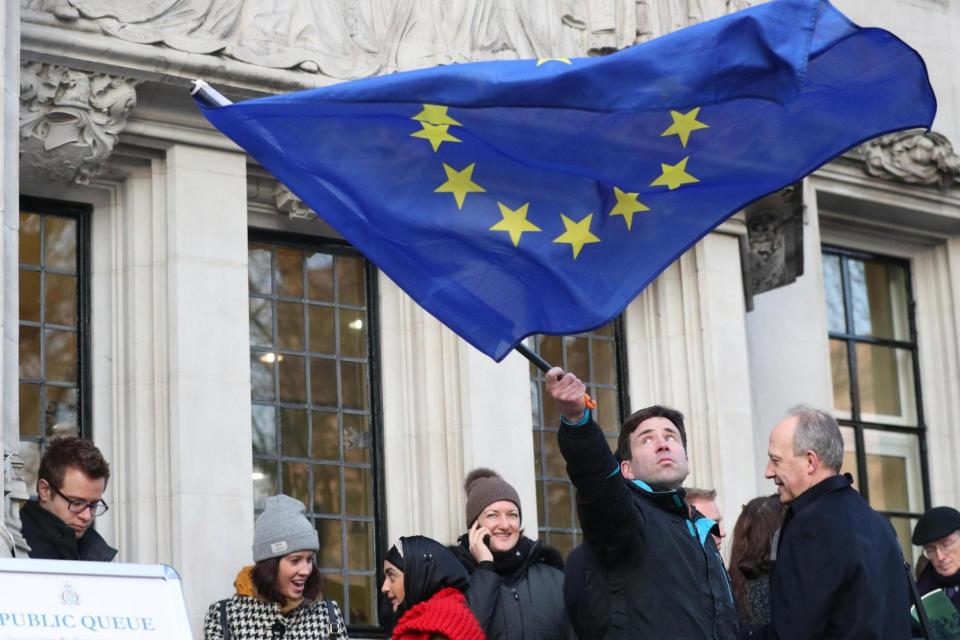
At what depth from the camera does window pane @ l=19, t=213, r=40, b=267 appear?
1192 cm

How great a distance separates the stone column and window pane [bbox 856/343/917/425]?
895 cm

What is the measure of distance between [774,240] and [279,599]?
639 cm

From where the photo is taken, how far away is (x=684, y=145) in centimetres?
877

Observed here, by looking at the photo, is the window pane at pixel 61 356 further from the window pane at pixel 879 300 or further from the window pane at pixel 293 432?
the window pane at pixel 879 300

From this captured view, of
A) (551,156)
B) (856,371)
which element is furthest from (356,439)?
(856,371)

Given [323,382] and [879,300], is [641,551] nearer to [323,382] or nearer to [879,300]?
[323,382]

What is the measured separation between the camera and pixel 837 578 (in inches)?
296

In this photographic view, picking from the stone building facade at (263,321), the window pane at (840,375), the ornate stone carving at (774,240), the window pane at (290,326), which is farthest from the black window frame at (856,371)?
the window pane at (290,326)

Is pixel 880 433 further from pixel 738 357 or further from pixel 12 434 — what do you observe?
pixel 12 434

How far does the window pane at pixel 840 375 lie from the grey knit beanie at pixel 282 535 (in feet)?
24.9

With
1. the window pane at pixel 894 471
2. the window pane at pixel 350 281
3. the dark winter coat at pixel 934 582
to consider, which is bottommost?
the dark winter coat at pixel 934 582

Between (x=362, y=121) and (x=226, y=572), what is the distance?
396 centimetres

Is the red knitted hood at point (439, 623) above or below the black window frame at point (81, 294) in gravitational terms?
below

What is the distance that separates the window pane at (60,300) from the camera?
1193cm
